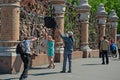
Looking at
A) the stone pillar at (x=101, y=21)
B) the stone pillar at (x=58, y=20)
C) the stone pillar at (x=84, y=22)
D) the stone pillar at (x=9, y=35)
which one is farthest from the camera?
the stone pillar at (x=101, y=21)

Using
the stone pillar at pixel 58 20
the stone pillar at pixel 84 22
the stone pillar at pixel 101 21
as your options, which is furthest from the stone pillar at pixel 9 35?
the stone pillar at pixel 101 21

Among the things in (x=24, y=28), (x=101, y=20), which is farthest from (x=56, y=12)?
(x=101, y=20)

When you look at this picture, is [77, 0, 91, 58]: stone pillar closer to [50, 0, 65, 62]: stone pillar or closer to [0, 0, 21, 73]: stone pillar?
[50, 0, 65, 62]: stone pillar

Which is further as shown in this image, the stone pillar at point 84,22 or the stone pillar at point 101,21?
the stone pillar at point 101,21

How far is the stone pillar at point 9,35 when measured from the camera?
14.9m

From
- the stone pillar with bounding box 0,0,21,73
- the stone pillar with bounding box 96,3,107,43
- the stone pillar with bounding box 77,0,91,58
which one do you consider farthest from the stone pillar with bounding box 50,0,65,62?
the stone pillar with bounding box 96,3,107,43

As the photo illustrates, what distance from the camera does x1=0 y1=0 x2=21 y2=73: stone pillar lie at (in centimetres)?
1488

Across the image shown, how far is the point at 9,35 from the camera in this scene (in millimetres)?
15070

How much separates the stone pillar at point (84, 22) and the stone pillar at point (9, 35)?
1105cm

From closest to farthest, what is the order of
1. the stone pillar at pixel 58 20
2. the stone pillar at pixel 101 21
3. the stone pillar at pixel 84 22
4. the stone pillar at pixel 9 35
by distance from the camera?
the stone pillar at pixel 9 35
the stone pillar at pixel 58 20
the stone pillar at pixel 84 22
the stone pillar at pixel 101 21

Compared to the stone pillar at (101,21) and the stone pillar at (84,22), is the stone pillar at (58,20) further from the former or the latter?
the stone pillar at (101,21)

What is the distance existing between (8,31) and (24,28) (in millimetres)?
2680

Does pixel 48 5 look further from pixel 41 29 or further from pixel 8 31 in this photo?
pixel 8 31

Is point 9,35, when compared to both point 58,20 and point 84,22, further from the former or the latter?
point 84,22
